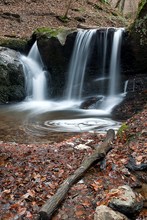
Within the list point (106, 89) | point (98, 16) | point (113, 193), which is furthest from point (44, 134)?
point (98, 16)

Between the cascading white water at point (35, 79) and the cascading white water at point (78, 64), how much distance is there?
128 cm

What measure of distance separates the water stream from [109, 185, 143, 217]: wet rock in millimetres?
4352

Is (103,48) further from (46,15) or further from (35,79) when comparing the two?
(46,15)

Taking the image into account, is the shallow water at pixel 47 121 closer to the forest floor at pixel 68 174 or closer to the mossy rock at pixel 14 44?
the forest floor at pixel 68 174

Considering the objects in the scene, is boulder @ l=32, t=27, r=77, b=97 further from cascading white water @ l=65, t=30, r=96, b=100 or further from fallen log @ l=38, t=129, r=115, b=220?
fallen log @ l=38, t=129, r=115, b=220

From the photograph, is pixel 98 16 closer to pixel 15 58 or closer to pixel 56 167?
pixel 15 58

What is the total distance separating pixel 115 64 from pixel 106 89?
4.01 feet

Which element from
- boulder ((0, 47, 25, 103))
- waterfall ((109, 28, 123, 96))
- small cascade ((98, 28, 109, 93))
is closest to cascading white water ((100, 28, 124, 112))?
waterfall ((109, 28, 123, 96))

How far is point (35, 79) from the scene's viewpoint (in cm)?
Answer: 1459

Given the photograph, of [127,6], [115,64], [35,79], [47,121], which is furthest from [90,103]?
[127,6]

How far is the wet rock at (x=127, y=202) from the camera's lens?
388cm

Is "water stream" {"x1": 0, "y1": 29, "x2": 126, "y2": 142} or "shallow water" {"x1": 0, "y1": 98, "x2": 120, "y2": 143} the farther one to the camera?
"water stream" {"x1": 0, "y1": 29, "x2": 126, "y2": 142}

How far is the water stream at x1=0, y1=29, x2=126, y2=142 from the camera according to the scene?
9203 millimetres

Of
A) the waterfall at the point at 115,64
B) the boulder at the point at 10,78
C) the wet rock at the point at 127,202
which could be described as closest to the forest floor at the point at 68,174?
the wet rock at the point at 127,202
